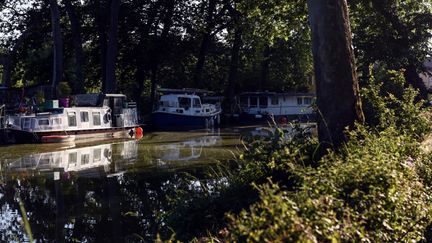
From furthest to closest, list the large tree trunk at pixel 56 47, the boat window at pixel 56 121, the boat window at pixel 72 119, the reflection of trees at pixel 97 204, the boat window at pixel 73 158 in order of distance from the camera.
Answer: the large tree trunk at pixel 56 47
the boat window at pixel 72 119
the boat window at pixel 56 121
the boat window at pixel 73 158
the reflection of trees at pixel 97 204

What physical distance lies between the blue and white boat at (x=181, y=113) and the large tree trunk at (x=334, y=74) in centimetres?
3413

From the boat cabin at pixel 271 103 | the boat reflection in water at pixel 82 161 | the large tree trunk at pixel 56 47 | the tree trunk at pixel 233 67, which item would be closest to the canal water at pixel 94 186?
the boat reflection in water at pixel 82 161

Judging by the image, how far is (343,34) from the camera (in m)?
8.41

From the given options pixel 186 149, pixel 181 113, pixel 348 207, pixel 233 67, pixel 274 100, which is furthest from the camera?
pixel 274 100

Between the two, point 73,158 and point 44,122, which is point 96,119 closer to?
point 44,122

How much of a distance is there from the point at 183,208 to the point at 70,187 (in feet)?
28.6

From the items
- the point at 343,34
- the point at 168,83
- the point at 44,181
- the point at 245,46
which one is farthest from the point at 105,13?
the point at 343,34

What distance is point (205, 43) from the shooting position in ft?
160

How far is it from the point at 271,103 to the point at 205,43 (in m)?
10.4

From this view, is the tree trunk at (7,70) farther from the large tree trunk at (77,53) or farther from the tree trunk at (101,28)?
the tree trunk at (101,28)

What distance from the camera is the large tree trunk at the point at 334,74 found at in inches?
327

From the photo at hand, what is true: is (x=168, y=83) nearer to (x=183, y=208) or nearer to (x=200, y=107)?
(x=200, y=107)

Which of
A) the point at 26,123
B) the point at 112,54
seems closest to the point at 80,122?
the point at 26,123

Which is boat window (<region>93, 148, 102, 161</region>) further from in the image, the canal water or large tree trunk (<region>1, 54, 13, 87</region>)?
large tree trunk (<region>1, 54, 13, 87</region>)
